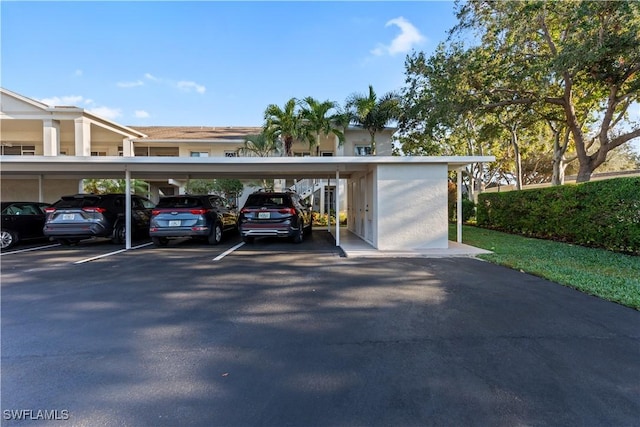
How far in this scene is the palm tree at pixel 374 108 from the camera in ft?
57.4

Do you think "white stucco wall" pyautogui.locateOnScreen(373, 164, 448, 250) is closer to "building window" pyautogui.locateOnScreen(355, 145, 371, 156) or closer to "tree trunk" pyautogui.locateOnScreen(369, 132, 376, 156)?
"tree trunk" pyautogui.locateOnScreen(369, 132, 376, 156)

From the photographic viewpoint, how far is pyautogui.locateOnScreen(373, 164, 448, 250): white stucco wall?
9586mm

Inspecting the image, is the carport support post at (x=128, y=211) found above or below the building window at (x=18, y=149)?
below

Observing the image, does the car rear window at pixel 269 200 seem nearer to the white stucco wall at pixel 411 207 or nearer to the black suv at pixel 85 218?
the white stucco wall at pixel 411 207

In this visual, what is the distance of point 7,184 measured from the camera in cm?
1448

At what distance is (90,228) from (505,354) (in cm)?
1072

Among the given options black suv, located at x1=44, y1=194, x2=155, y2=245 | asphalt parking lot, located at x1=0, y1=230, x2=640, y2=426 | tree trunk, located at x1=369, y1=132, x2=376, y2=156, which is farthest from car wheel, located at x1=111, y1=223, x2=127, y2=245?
tree trunk, located at x1=369, y1=132, x2=376, y2=156

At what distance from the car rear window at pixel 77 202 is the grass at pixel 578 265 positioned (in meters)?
11.1

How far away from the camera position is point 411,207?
9656 millimetres

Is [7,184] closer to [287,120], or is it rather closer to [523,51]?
[287,120]

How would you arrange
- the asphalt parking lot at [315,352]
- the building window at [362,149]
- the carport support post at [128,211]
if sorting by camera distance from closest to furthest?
the asphalt parking lot at [315,352] → the carport support post at [128,211] → the building window at [362,149]

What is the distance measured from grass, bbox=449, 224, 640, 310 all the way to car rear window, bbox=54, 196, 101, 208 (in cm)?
1114

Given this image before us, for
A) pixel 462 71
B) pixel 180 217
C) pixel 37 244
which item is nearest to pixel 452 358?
pixel 180 217

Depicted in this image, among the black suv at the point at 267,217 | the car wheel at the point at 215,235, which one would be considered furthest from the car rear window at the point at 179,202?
the black suv at the point at 267,217
